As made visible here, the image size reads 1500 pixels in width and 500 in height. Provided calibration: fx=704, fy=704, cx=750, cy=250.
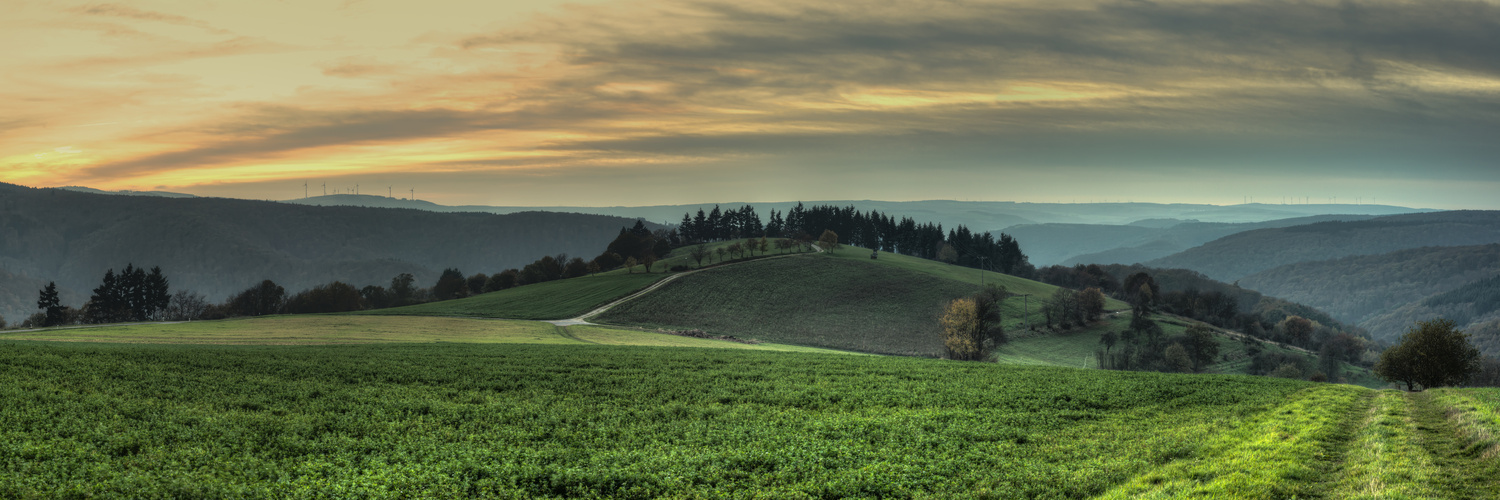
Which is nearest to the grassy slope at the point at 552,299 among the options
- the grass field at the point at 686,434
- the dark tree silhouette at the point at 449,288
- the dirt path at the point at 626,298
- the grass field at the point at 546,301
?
the grass field at the point at 546,301

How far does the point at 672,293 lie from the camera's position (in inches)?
4811

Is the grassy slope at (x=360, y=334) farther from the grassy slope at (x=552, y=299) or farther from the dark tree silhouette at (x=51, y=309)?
the dark tree silhouette at (x=51, y=309)

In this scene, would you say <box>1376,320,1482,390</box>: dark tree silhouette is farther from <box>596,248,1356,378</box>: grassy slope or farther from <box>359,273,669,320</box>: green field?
<box>359,273,669,320</box>: green field

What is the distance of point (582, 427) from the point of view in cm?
2139

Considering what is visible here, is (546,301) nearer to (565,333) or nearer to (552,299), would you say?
(552,299)

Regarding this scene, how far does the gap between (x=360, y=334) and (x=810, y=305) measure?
71484 mm

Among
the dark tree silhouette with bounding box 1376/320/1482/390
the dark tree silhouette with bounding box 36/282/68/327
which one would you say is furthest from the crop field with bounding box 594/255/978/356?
the dark tree silhouette with bounding box 36/282/68/327

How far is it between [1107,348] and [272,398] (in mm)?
110177

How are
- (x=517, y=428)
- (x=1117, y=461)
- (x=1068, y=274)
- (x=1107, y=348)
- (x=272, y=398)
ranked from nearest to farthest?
(x=1117, y=461) → (x=517, y=428) → (x=272, y=398) → (x=1107, y=348) → (x=1068, y=274)

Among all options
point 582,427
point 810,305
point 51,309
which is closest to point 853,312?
point 810,305

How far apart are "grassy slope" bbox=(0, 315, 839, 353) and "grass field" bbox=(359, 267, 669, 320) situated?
14493 millimetres

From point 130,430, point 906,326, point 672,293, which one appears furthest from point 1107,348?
point 130,430

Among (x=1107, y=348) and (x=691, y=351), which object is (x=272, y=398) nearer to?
(x=691, y=351)

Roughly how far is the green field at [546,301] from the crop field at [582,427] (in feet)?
240
